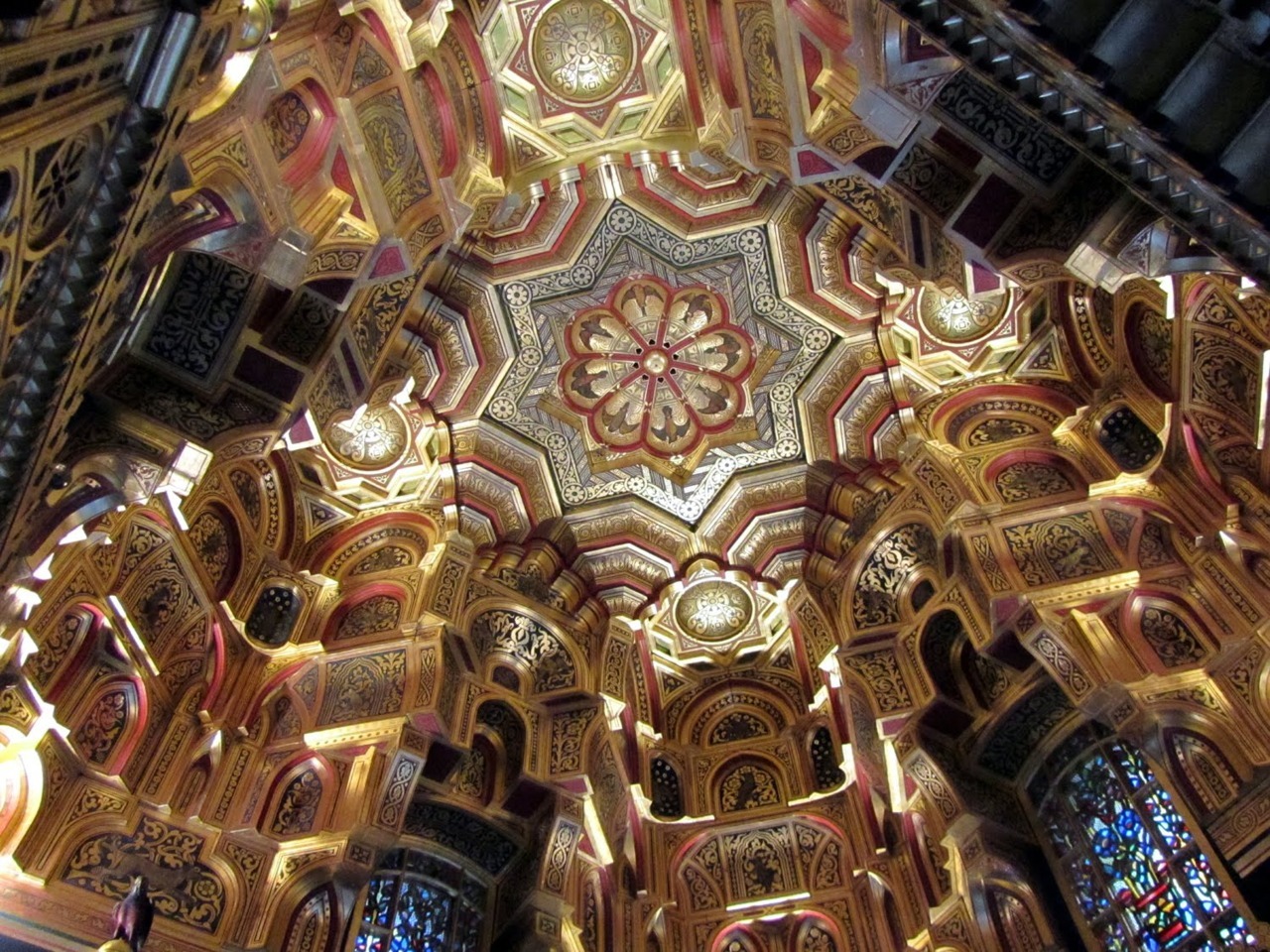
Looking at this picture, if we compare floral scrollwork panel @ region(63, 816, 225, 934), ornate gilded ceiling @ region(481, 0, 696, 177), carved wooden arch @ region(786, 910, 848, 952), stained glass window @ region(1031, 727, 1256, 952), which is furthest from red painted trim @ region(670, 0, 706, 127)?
carved wooden arch @ region(786, 910, 848, 952)

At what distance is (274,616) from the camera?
37.2 feet

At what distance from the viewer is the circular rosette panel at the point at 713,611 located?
537 inches

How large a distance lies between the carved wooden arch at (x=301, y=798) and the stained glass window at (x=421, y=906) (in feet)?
3.12

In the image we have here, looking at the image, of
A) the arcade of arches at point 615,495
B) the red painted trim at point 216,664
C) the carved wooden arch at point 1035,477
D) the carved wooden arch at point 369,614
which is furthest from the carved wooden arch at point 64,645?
the carved wooden arch at point 1035,477

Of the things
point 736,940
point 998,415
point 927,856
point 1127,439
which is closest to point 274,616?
point 736,940

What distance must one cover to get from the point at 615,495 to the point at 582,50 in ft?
16.8

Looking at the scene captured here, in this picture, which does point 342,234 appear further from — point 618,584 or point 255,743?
point 618,584

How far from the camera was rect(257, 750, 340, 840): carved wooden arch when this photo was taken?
9.99 metres

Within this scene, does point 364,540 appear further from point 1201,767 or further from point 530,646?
point 1201,767

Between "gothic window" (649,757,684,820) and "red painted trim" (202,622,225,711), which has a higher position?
"gothic window" (649,757,684,820)

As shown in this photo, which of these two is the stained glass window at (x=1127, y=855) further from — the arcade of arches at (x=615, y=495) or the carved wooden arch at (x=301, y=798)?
the carved wooden arch at (x=301, y=798)

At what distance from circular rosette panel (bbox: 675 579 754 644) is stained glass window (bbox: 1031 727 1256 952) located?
4.14 metres

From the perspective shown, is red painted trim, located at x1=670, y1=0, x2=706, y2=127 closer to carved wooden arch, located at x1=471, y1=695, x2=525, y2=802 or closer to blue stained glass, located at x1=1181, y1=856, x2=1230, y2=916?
carved wooden arch, located at x1=471, y1=695, x2=525, y2=802

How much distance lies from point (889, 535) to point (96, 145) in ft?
29.0
